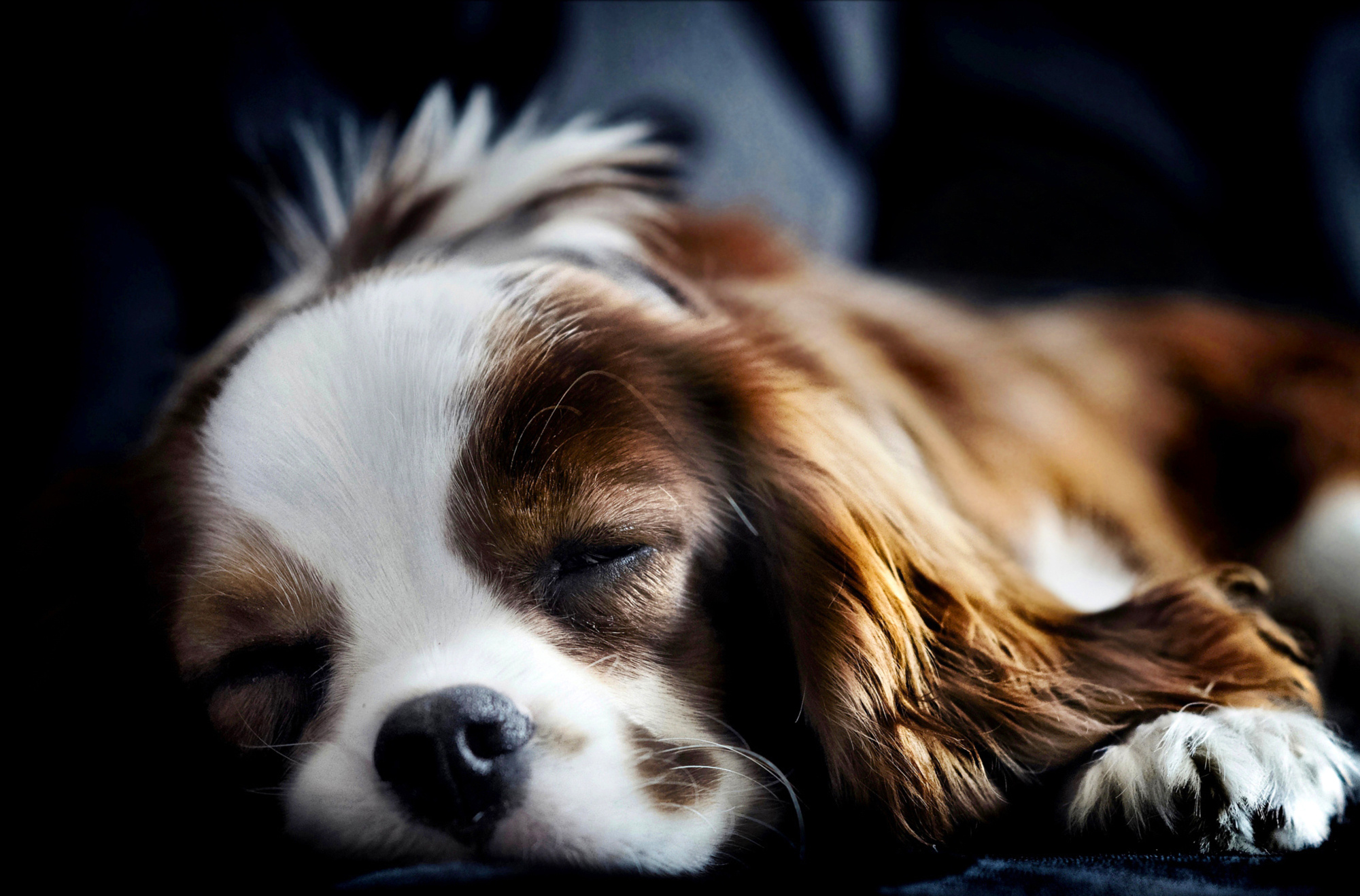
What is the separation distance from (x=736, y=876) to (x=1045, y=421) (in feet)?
3.19

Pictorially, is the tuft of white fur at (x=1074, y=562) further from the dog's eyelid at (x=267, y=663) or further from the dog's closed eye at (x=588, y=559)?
the dog's eyelid at (x=267, y=663)

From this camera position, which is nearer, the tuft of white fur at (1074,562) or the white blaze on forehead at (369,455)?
the white blaze on forehead at (369,455)

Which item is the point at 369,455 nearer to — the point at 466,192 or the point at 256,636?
the point at 256,636

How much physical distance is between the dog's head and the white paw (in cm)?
12

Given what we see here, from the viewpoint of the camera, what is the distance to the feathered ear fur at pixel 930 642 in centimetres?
100

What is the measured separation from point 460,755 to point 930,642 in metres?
0.51

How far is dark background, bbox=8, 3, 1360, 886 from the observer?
43.6 inches

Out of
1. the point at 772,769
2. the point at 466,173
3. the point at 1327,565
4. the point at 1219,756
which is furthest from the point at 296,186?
the point at 1327,565

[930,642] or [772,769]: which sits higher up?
[930,642]

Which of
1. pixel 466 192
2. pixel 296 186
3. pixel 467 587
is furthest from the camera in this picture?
pixel 296 186

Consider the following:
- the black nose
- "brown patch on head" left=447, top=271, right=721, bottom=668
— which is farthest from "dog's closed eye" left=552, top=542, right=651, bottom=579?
the black nose

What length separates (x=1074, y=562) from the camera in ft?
4.62

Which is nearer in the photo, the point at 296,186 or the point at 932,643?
the point at 932,643

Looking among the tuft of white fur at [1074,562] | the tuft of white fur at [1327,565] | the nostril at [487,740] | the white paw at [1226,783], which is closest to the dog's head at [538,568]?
the nostril at [487,740]
